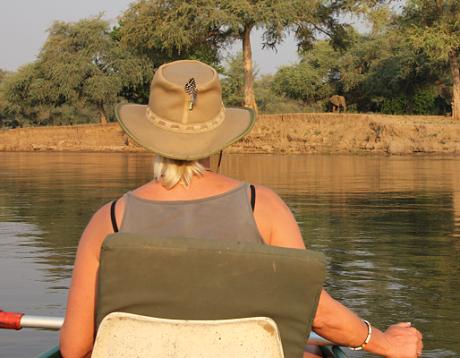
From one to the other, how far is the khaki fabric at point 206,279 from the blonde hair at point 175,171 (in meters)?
0.37

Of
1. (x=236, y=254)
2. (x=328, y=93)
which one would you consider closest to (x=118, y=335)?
(x=236, y=254)

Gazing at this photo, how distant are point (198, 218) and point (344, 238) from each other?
9.28 m

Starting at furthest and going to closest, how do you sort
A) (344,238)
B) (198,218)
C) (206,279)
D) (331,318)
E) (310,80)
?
(310,80) < (344,238) < (331,318) < (198,218) < (206,279)

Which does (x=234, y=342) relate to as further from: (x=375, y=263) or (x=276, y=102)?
(x=276, y=102)

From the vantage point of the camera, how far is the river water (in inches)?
302

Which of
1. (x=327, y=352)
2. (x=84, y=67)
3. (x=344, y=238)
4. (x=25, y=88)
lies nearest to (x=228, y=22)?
(x=84, y=67)

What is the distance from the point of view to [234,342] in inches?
112

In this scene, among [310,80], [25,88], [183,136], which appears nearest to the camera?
[183,136]

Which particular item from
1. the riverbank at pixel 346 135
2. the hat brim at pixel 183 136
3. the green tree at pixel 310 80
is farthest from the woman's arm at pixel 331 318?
the green tree at pixel 310 80

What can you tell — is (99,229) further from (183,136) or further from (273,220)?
(273,220)

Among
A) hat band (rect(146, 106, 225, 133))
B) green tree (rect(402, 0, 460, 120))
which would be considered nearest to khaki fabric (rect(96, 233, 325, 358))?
hat band (rect(146, 106, 225, 133))

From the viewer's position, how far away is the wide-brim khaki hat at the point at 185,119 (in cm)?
312

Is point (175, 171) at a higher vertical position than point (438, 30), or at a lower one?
lower

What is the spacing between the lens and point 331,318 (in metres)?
3.30
